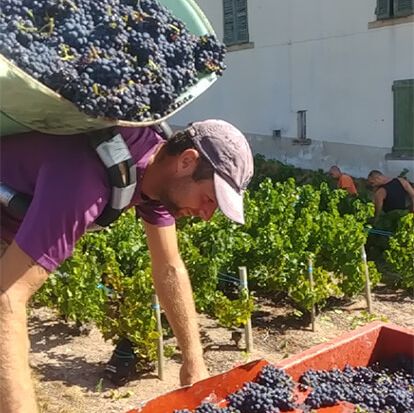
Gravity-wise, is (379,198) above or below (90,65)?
below

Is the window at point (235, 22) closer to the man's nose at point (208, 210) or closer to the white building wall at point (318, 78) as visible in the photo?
the white building wall at point (318, 78)

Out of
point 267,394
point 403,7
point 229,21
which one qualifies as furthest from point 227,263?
point 229,21

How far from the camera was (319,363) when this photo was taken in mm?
2629

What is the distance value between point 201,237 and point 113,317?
107cm

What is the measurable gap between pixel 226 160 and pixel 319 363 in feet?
3.21

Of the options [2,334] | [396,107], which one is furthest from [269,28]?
[2,334]

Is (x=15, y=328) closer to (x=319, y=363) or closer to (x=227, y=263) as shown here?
(x=319, y=363)

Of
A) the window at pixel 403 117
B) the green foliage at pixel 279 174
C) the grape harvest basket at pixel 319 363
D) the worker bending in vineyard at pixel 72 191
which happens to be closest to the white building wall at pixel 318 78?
the window at pixel 403 117

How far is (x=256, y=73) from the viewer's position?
449 inches

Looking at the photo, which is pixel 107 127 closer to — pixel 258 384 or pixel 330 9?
pixel 258 384

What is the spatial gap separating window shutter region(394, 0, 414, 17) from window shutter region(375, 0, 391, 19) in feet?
0.34

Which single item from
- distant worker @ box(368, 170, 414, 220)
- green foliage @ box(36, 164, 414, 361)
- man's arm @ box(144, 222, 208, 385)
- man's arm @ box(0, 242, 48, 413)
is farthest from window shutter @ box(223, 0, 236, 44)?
man's arm @ box(0, 242, 48, 413)

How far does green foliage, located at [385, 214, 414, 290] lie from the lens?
18.7ft

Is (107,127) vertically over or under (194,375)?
over
